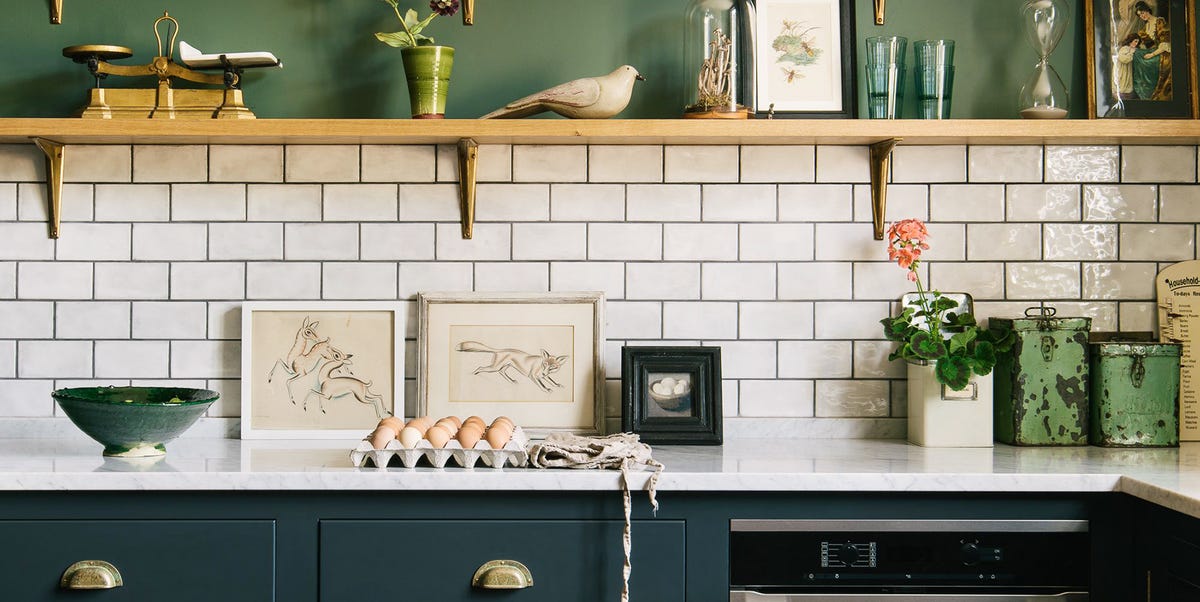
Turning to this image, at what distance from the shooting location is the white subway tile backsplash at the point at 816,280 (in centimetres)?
250

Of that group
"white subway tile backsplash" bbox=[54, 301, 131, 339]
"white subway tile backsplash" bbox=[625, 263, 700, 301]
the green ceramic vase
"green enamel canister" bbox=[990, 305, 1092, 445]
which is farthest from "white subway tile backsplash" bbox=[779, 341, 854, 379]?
"white subway tile backsplash" bbox=[54, 301, 131, 339]

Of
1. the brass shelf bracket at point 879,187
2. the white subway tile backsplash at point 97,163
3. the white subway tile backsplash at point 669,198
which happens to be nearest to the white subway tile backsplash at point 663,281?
the white subway tile backsplash at point 669,198

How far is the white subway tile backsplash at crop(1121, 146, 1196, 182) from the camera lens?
2.50m

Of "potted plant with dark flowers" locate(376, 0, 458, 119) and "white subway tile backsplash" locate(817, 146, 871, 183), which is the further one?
"white subway tile backsplash" locate(817, 146, 871, 183)

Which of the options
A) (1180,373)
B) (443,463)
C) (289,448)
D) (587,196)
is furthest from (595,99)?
(1180,373)

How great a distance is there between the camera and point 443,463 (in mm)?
1951

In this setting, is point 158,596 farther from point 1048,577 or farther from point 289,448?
point 1048,577

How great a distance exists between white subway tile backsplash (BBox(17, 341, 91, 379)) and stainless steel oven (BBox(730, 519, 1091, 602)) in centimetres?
163

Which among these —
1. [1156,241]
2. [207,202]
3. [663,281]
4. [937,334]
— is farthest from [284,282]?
[1156,241]

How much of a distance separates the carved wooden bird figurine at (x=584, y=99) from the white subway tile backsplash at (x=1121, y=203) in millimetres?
1178

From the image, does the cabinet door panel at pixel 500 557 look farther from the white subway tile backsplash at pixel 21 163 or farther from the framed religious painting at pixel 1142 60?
the framed religious painting at pixel 1142 60

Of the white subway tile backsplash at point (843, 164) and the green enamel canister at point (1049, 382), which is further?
the white subway tile backsplash at point (843, 164)

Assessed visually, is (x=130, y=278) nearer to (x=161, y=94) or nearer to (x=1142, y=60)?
(x=161, y=94)

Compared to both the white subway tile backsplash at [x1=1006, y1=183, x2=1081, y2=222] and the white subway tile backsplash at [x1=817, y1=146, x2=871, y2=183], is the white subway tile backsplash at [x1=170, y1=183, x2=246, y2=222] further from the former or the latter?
the white subway tile backsplash at [x1=1006, y1=183, x2=1081, y2=222]
